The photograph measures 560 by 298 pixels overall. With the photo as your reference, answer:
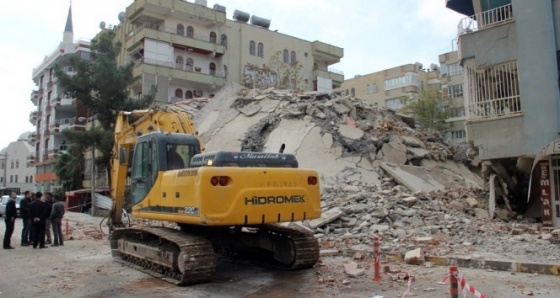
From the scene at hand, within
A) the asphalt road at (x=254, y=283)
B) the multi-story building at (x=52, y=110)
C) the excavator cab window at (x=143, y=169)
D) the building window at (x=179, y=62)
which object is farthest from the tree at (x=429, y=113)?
the excavator cab window at (x=143, y=169)

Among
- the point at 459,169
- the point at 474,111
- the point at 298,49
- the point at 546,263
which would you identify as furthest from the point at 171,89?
the point at 546,263

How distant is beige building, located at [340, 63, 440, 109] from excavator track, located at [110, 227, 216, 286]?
162 feet

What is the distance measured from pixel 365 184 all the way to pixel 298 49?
1434 inches

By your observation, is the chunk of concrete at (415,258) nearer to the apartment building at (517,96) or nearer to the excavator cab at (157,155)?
the excavator cab at (157,155)

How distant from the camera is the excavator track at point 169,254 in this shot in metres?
7.18

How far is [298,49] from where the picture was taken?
5078 centimetres

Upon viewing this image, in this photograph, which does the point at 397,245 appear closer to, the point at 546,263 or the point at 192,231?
the point at 546,263

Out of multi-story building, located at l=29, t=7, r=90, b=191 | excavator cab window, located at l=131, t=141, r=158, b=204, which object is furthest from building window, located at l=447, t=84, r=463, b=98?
excavator cab window, located at l=131, t=141, r=158, b=204

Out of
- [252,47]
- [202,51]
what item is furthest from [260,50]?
[202,51]

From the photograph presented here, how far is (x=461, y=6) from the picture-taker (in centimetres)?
1683

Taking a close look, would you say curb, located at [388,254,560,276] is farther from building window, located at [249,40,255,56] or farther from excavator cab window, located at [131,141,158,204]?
building window, located at [249,40,255,56]

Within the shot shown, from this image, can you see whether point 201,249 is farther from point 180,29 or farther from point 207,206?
point 180,29

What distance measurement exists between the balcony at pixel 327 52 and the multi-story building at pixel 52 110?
23.6 m

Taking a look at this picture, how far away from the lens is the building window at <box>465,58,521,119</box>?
46.5ft
